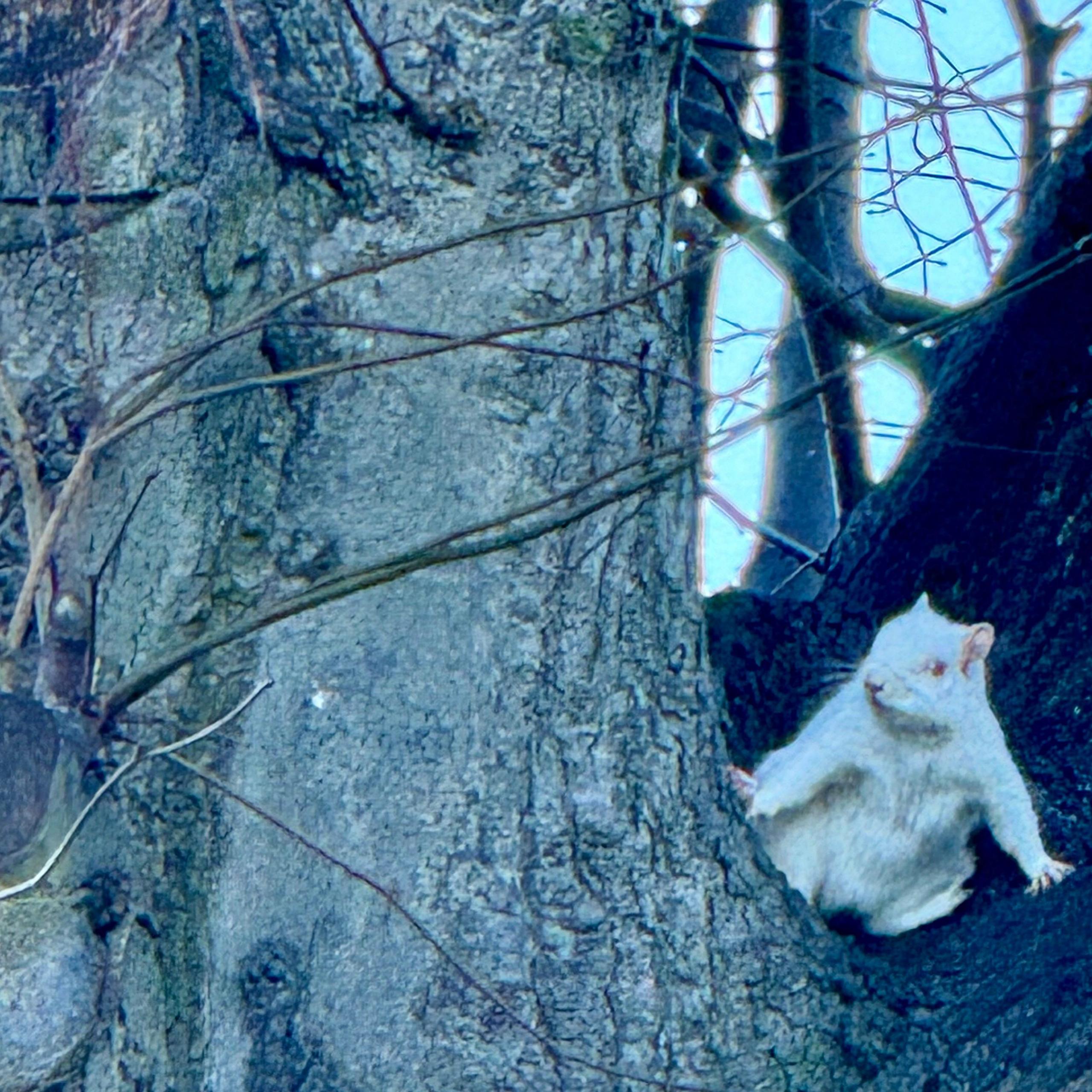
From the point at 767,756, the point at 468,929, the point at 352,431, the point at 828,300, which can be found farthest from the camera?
the point at 828,300

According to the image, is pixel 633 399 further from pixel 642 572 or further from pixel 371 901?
pixel 371 901

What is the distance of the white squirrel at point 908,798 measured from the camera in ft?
5.36

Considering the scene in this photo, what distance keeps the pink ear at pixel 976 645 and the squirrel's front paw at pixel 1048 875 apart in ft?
0.88

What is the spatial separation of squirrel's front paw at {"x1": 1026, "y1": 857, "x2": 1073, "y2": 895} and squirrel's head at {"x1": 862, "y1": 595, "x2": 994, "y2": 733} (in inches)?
8.2

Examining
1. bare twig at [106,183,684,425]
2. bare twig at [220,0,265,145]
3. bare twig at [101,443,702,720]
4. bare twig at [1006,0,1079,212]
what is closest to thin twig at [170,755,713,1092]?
bare twig at [101,443,702,720]

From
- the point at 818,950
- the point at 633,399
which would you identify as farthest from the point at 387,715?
the point at 818,950

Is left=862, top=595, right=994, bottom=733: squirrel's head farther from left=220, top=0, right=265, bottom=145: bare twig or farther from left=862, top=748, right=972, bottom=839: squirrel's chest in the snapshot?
left=220, top=0, right=265, bottom=145: bare twig

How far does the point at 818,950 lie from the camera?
1607mm

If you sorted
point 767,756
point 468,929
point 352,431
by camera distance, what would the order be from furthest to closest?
point 767,756
point 352,431
point 468,929

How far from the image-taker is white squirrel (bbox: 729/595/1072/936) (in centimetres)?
163

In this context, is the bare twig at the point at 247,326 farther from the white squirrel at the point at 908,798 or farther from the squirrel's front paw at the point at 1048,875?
the squirrel's front paw at the point at 1048,875

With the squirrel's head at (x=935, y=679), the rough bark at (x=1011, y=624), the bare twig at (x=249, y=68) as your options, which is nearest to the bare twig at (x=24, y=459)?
the bare twig at (x=249, y=68)

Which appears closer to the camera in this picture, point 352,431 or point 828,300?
point 352,431

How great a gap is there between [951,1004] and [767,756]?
1.26 ft
